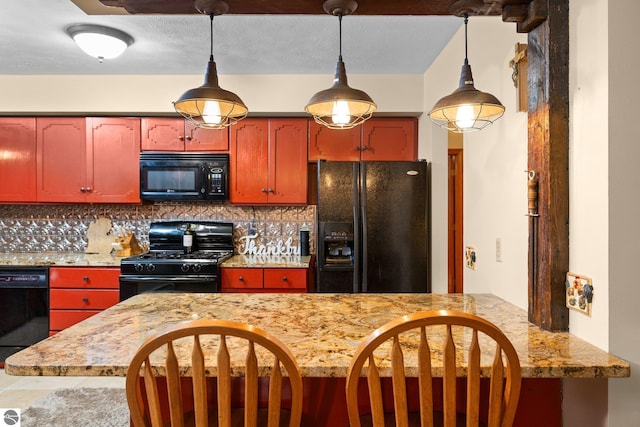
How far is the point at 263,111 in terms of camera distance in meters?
3.48

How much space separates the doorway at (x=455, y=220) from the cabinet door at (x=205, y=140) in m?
2.39

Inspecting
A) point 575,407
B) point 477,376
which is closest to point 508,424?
point 477,376

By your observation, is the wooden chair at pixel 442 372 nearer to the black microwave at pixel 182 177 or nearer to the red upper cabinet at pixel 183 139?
the black microwave at pixel 182 177

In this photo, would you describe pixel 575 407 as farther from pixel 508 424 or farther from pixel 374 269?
pixel 374 269

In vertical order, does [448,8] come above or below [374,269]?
above

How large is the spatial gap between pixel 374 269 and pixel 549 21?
2108 millimetres

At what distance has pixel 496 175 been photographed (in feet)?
6.51

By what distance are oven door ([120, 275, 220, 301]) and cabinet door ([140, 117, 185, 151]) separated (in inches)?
44.9

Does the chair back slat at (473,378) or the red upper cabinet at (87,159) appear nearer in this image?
the chair back slat at (473,378)

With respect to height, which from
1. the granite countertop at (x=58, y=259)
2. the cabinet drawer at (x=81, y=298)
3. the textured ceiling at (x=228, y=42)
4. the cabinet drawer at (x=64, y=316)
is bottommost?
the cabinet drawer at (x=64, y=316)

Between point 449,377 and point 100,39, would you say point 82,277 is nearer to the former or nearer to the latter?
point 100,39

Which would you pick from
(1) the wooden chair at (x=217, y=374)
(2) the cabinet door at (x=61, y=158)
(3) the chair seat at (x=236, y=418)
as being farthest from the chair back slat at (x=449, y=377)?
(2) the cabinet door at (x=61, y=158)

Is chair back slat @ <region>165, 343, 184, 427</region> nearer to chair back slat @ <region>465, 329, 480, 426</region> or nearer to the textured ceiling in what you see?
chair back slat @ <region>465, 329, 480, 426</region>

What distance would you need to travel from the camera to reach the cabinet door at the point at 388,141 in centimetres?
358
